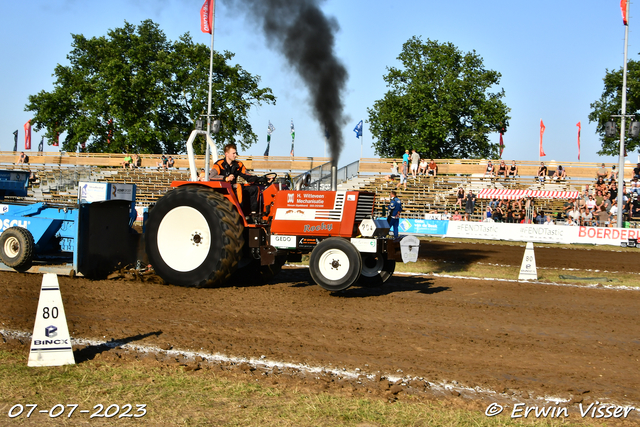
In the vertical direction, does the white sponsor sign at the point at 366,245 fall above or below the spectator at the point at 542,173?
below

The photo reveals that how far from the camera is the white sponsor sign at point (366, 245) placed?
7949 millimetres

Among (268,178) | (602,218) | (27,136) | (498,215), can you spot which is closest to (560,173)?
(498,215)

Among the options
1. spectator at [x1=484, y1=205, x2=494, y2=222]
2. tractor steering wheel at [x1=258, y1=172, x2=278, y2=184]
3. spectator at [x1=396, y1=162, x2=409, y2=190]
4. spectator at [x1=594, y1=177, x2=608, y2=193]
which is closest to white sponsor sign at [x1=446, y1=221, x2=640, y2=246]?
spectator at [x1=484, y1=205, x2=494, y2=222]

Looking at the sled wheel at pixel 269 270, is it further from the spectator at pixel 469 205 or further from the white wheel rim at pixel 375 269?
the spectator at pixel 469 205

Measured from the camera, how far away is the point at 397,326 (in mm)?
6535

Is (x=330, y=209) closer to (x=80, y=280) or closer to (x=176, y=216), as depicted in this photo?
(x=176, y=216)

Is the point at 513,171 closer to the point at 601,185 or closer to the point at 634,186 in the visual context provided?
the point at 601,185

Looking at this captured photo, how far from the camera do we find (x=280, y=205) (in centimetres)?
841

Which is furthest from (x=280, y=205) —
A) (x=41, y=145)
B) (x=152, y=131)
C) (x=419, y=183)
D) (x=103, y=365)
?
(x=41, y=145)

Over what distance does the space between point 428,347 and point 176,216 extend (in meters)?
4.38

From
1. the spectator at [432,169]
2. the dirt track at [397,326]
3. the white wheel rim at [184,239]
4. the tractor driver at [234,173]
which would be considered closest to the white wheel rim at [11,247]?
the dirt track at [397,326]

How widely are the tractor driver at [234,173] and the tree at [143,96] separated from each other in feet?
114

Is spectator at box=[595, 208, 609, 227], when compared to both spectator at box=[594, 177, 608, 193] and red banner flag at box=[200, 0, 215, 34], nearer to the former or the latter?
spectator at box=[594, 177, 608, 193]

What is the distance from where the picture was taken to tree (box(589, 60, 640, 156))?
150ft
